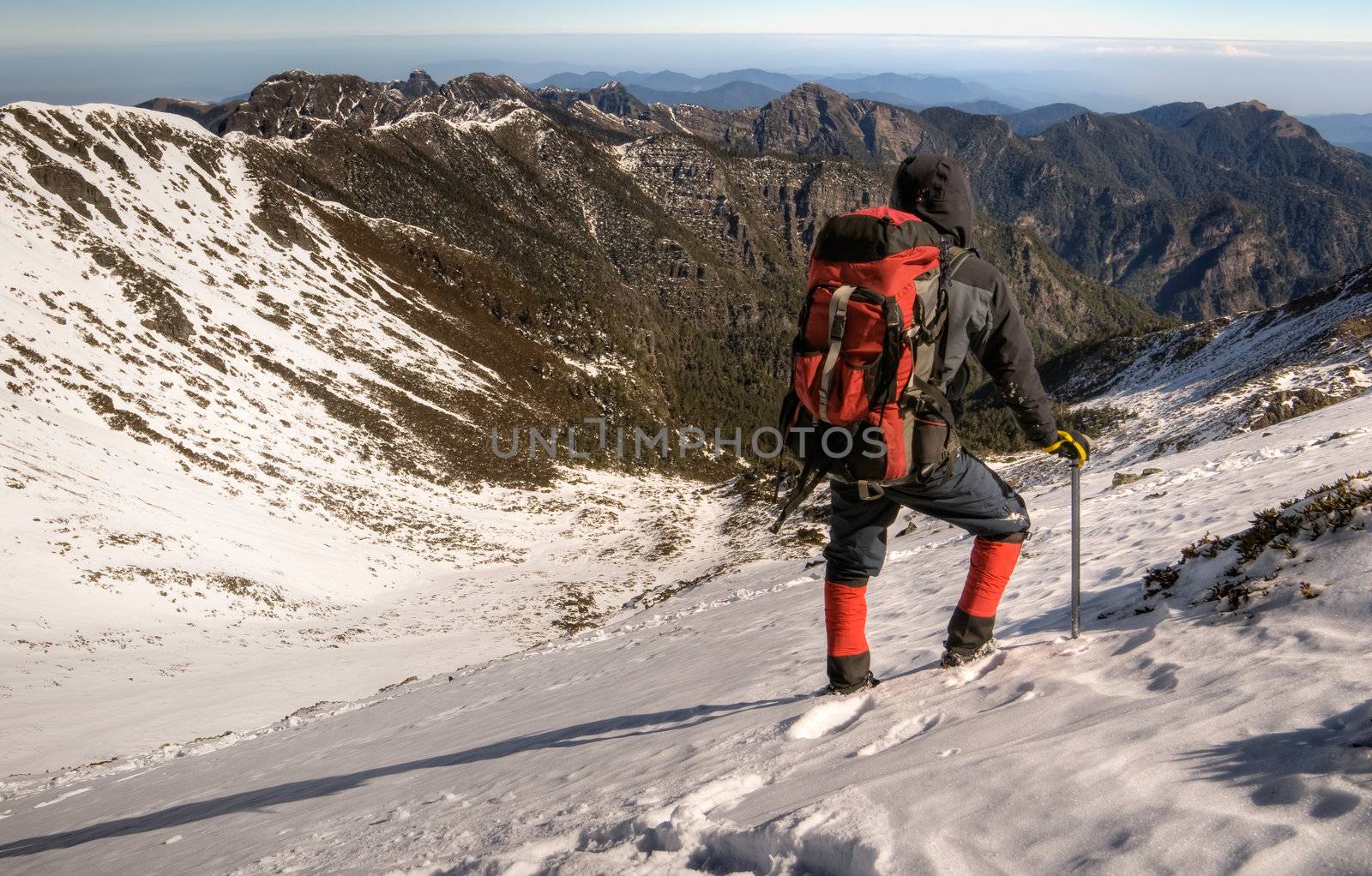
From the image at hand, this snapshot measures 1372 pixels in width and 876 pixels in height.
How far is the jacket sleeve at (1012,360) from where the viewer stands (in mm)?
4727

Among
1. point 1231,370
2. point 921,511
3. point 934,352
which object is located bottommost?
point 1231,370

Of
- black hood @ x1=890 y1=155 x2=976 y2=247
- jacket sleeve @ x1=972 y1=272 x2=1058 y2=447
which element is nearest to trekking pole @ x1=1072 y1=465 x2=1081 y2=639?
jacket sleeve @ x1=972 y1=272 x2=1058 y2=447

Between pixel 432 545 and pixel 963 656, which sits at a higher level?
pixel 963 656

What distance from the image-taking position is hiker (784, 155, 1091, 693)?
4.37m

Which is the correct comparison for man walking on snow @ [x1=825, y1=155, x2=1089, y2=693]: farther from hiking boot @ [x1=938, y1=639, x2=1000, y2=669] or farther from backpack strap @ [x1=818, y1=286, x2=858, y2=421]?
backpack strap @ [x1=818, y1=286, x2=858, y2=421]

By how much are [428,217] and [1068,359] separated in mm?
109156

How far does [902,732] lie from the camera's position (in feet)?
14.4

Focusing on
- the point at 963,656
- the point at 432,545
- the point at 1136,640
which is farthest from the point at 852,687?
the point at 432,545

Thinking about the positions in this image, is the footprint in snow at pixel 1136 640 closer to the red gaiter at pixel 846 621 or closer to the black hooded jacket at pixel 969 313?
the black hooded jacket at pixel 969 313

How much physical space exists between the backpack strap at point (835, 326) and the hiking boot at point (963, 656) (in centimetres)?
227

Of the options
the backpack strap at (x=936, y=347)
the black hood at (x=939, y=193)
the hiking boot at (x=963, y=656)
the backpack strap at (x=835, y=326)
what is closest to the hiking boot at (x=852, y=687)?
the hiking boot at (x=963, y=656)

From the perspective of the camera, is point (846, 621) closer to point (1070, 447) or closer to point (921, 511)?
point (921, 511)

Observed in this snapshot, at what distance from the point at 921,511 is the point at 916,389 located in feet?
3.07

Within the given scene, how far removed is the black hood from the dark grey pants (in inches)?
59.5
